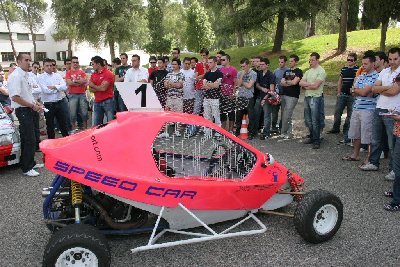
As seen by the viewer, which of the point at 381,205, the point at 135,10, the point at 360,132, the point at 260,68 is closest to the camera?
the point at 381,205

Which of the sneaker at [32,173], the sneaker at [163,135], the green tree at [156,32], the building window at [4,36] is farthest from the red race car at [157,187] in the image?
the building window at [4,36]

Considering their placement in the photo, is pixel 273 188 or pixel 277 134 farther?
pixel 277 134

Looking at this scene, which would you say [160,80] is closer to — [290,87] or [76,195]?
[290,87]

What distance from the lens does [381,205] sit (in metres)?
5.11

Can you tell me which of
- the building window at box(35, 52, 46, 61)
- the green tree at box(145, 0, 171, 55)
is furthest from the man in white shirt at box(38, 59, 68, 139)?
the building window at box(35, 52, 46, 61)

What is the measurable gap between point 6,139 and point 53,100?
214cm

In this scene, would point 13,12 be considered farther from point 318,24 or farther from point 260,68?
point 260,68

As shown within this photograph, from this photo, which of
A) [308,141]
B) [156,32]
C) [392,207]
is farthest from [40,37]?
[392,207]

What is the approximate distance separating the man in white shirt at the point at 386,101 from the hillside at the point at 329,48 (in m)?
11.5

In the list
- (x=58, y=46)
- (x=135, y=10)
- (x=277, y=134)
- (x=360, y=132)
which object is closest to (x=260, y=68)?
(x=277, y=134)

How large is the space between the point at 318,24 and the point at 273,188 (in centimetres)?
6543

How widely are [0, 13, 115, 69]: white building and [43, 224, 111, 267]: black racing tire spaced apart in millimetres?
54476

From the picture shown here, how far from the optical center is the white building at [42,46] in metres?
55.2

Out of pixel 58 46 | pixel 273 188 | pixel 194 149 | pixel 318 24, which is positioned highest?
pixel 318 24
